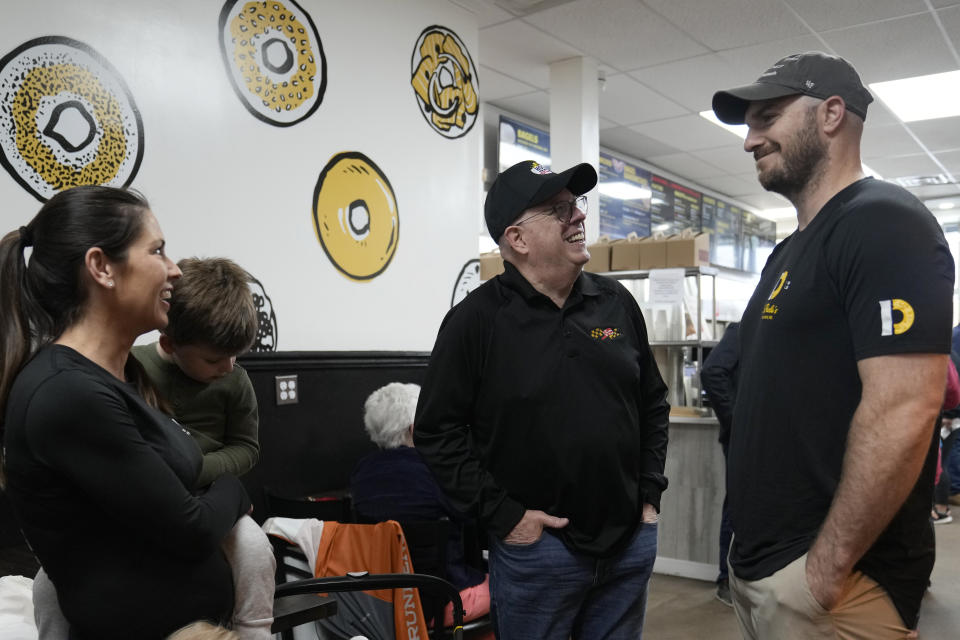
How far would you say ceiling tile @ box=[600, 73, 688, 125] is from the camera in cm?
539

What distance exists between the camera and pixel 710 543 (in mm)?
3922

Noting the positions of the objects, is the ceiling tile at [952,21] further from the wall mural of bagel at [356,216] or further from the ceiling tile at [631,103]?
the wall mural of bagel at [356,216]

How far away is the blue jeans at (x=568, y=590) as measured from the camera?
1.60 metres

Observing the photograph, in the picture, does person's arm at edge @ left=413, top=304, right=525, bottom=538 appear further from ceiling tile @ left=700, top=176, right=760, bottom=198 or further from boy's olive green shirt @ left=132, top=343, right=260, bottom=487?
ceiling tile @ left=700, top=176, right=760, bottom=198

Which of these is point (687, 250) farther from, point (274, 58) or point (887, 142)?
point (887, 142)

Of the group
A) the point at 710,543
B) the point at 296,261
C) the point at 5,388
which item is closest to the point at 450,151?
the point at 296,261

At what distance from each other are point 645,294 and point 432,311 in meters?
1.28

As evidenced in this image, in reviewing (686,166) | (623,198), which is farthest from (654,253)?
(686,166)

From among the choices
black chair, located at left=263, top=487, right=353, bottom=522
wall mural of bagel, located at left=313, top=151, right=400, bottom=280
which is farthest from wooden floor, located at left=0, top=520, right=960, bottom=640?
wall mural of bagel, located at left=313, top=151, right=400, bottom=280

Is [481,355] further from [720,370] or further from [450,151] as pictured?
[450,151]

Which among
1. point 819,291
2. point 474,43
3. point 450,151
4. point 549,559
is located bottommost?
point 549,559

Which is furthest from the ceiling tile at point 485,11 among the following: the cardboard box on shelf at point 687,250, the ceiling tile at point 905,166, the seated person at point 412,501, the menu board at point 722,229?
the ceiling tile at point 905,166

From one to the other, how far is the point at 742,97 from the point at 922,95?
5206 mm

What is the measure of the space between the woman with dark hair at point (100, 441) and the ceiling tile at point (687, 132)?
18.2ft
